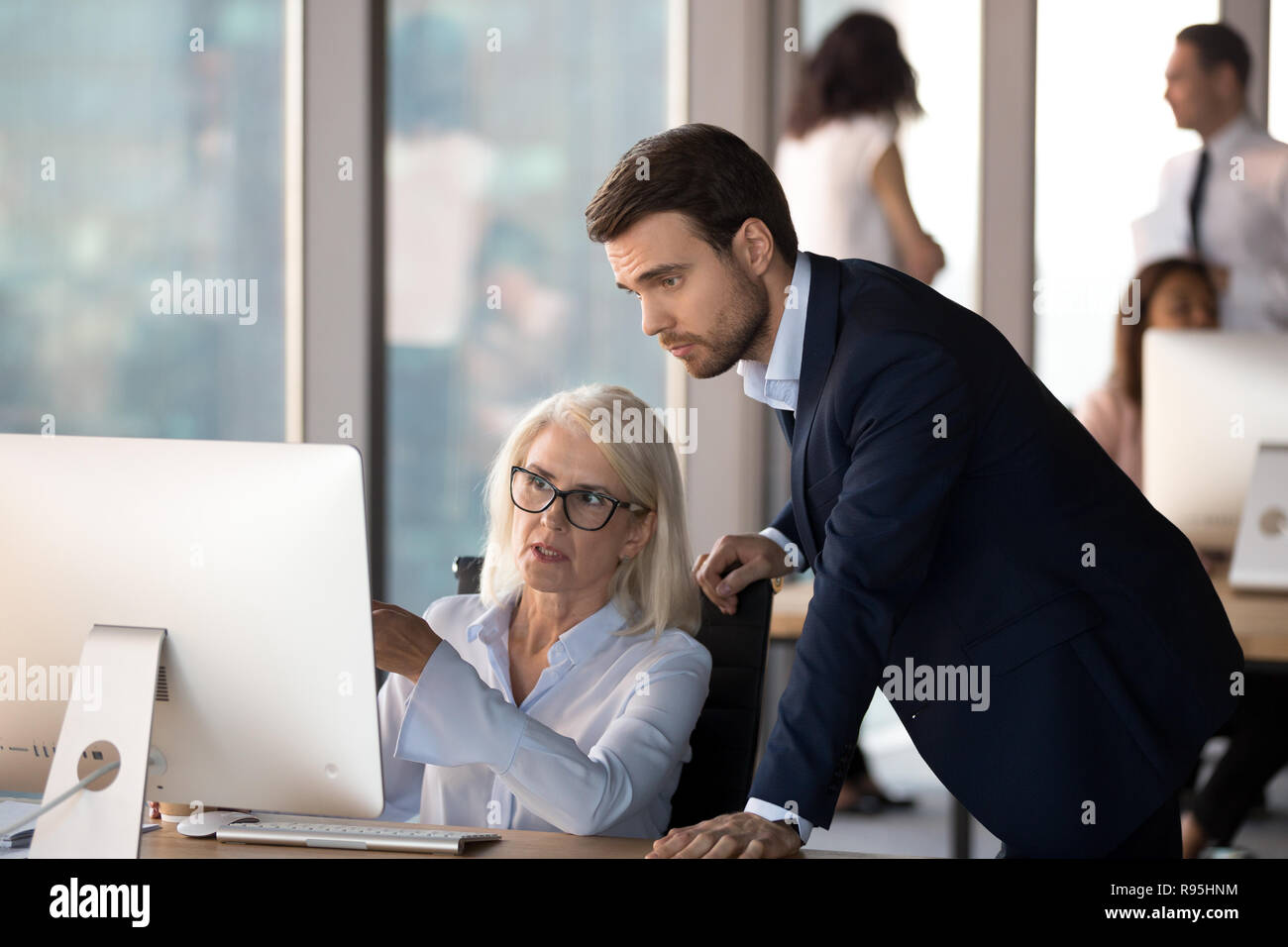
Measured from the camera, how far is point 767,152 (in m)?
4.65

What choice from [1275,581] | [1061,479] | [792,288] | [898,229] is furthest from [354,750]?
[898,229]

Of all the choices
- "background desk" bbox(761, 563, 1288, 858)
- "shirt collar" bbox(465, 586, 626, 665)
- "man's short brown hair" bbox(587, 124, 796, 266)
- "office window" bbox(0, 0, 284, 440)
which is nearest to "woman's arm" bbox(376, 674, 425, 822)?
"shirt collar" bbox(465, 586, 626, 665)

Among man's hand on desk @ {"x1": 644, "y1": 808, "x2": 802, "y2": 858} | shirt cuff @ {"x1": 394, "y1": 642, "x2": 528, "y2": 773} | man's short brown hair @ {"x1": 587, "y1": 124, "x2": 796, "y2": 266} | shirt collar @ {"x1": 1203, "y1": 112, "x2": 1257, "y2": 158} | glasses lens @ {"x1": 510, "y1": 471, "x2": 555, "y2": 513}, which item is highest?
shirt collar @ {"x1": 1203, "y1": 112, "x2": 1257, "y2": 158}

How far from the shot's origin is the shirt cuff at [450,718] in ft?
5.29

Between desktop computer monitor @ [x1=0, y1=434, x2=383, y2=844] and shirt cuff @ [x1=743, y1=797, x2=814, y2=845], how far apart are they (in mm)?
424

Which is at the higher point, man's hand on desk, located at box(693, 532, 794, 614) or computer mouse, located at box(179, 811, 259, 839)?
man's hand on desk, located at box(693, 532, 794, 614)

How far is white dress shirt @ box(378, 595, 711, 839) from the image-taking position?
5.34 feet

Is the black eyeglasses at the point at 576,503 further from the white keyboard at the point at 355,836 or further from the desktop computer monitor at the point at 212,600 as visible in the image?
the desktop computer monitor at the point at 212,600

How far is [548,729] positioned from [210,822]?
46 centimetres

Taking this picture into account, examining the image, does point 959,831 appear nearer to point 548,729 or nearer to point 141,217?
point 548,729

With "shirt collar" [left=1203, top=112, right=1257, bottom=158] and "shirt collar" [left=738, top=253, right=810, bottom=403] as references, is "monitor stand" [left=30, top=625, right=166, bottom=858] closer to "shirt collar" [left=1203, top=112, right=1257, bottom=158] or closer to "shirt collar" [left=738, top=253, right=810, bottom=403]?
"shirt collar" [left=738, top=253, right=810, bottom=403]

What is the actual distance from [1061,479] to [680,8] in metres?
3.30
